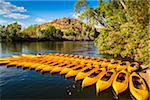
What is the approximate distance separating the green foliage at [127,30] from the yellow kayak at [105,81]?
8.61 metres

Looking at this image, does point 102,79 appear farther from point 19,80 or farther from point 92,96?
point 19,80

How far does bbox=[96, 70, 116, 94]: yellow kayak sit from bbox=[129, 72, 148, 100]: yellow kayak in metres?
1.77

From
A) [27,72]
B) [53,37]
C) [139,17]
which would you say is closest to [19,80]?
[27,72]

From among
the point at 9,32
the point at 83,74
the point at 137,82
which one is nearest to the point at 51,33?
the point at 9,32

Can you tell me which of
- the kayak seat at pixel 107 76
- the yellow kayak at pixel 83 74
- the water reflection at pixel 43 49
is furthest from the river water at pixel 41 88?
the water reflection at pixel 43 49

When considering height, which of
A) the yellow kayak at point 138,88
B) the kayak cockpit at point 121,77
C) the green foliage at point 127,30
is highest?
the green foliage at point 127,30

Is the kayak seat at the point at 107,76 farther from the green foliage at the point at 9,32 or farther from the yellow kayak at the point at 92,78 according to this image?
the green foliage at the point at 9,32

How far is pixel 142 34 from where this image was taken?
3059cm

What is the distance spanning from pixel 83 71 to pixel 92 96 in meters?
4.91

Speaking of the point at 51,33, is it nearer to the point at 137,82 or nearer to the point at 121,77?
the point at 121,77

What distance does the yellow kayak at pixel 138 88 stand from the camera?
52.3ft

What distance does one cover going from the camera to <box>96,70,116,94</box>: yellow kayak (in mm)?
18094

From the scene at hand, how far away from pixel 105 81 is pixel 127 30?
1768 cm

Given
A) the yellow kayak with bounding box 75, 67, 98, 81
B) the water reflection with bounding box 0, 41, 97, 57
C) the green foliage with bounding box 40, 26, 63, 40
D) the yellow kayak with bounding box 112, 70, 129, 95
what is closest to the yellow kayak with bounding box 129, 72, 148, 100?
the yellow kayak with bounding box 112, 70, 129, 95
